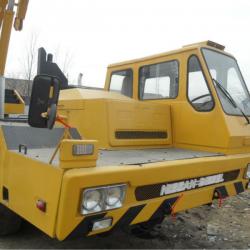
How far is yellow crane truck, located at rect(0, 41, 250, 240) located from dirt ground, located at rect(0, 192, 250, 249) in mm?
225

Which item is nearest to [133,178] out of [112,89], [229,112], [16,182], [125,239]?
[16,182]

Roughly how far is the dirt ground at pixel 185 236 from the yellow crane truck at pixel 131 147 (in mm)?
225

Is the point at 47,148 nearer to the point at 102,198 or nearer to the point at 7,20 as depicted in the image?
the point at 102,198

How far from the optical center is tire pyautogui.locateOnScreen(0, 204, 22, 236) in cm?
353

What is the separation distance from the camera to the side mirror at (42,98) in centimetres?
→ 261

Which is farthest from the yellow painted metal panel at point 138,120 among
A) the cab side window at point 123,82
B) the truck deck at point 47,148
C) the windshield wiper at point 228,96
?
the cab side window at point 123,82

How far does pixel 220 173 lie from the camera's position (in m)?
3.52

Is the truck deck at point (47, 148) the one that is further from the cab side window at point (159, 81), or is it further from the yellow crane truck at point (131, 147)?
the cab side window at point (159, 81)

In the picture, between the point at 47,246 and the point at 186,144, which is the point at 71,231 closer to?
the point at 47,246

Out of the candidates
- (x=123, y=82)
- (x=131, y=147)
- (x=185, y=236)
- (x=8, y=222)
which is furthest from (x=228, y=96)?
(x=8, y=222)

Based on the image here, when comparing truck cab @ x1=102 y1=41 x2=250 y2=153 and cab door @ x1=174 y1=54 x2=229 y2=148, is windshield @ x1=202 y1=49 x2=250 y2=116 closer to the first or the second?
truck cab @ x1=102 y1=41 x2=250 y2=153

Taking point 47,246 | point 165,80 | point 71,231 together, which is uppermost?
point 165,80

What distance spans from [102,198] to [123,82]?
2.89 m

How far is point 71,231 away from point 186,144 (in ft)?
7.09
